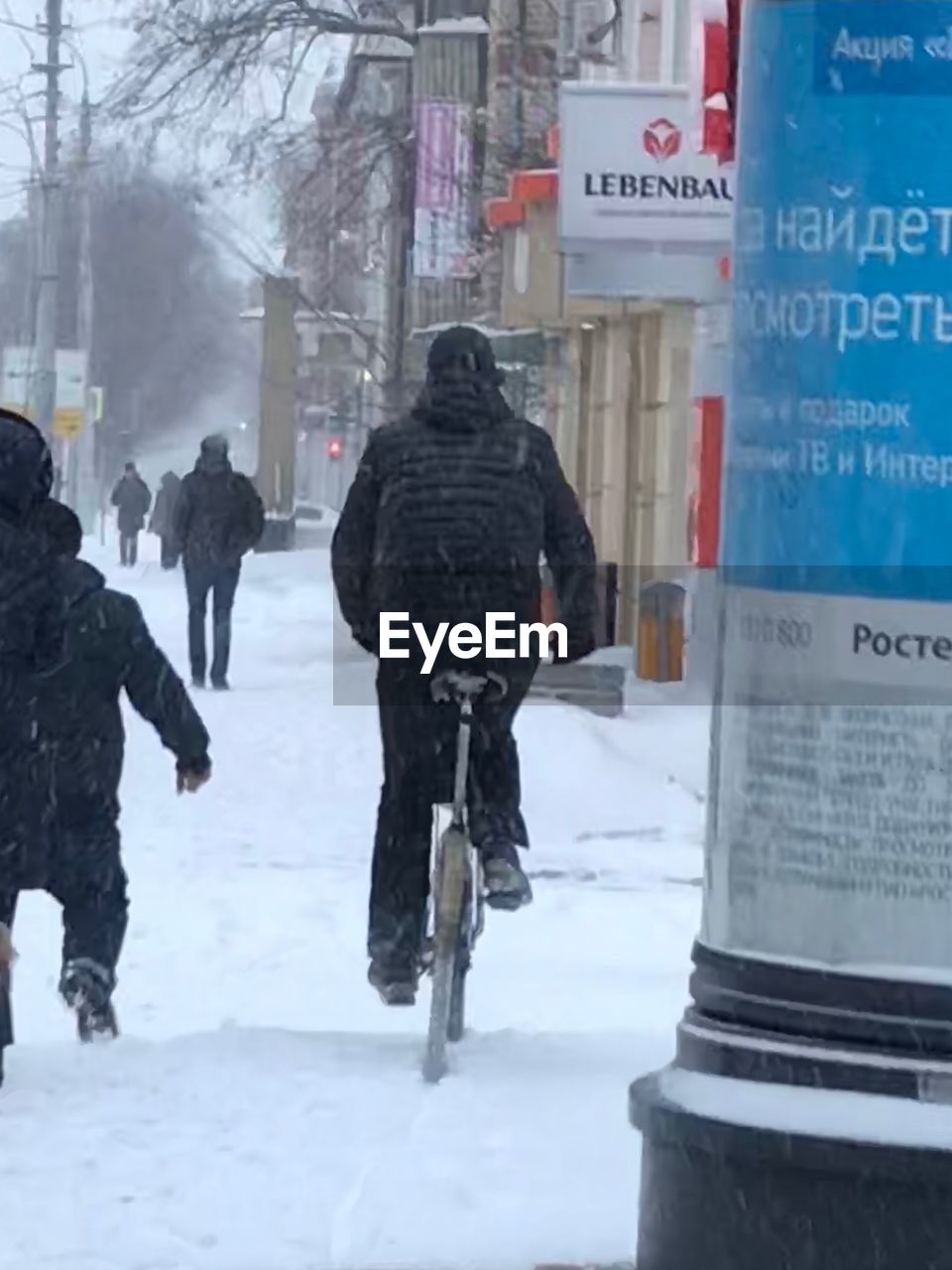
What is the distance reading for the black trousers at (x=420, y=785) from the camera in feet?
27.4

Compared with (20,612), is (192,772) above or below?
below

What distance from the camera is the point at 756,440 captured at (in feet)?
19.7

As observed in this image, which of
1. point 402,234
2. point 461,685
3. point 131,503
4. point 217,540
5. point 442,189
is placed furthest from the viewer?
point 131,503

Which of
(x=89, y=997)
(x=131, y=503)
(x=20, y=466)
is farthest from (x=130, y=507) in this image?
(x=20, y=466)

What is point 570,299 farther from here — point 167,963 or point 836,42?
point 836,42

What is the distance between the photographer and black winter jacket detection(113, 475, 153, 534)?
5328 centimetres

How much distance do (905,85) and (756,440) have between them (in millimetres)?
694

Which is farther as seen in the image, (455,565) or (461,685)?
(455,565)

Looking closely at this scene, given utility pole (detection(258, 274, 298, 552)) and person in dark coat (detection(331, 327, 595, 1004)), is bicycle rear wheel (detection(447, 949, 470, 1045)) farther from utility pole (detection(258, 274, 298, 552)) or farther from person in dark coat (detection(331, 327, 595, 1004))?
utility pole (detection(258, 274, 298, 552))

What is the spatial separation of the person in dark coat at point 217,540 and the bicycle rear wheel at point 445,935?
52.2 ft

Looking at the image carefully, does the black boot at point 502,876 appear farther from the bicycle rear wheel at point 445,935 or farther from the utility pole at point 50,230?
the utility pole at point 50,230

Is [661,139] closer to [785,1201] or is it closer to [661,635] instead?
[661,635]

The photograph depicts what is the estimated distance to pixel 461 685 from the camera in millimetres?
8125

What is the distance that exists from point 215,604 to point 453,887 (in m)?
16.4
